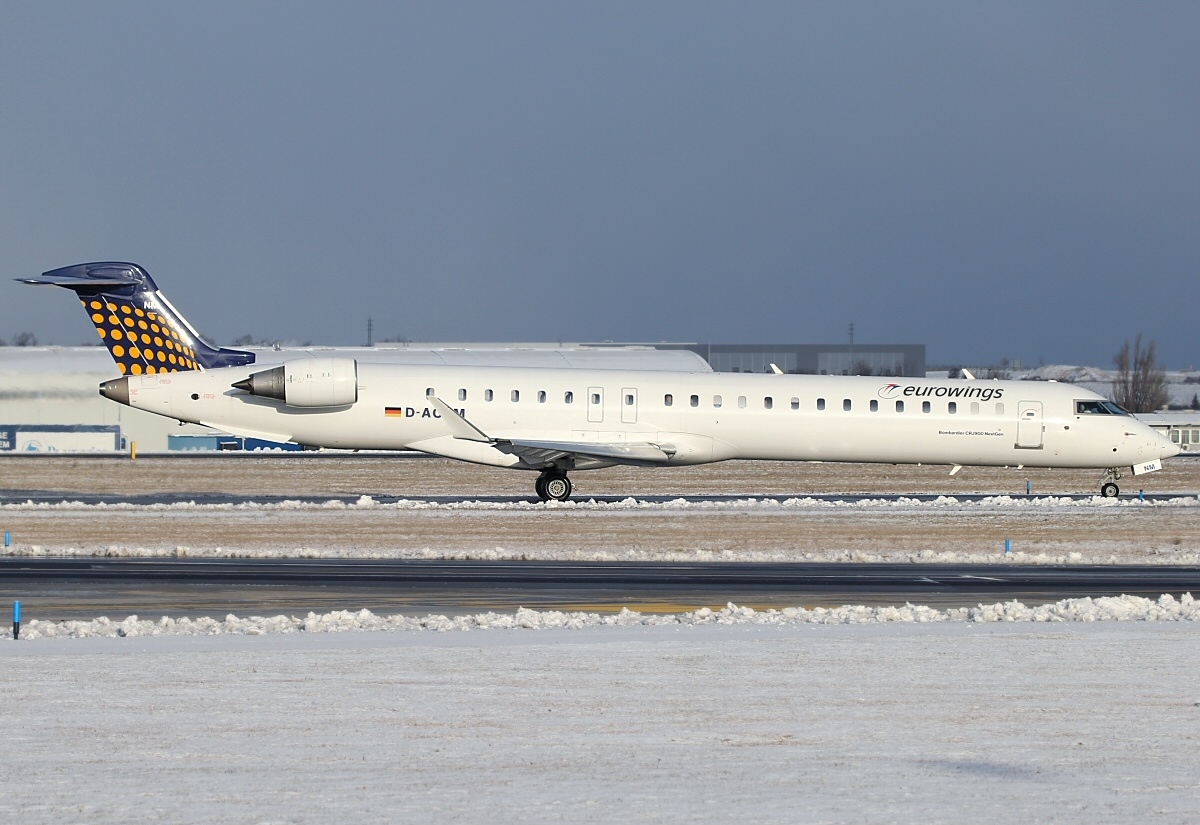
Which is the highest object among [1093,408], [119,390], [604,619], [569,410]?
[119,390]

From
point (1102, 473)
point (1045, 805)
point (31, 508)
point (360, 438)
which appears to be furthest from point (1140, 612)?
point (1102, 473)

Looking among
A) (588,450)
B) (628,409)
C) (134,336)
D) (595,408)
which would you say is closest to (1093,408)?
(628,409)

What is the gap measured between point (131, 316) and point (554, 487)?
11.2m

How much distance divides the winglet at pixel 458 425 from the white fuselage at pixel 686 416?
102mm

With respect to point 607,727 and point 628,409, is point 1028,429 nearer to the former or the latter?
point 628,409

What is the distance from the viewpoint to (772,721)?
9.81 meters

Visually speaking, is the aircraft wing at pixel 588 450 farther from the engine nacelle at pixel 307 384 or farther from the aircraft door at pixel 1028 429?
the aircraft door at pixel 1028 429

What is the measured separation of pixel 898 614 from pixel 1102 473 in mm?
35298

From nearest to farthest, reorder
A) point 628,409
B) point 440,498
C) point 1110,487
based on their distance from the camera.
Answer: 1. point 628,409
2. point 1110,487
3. point 440,498

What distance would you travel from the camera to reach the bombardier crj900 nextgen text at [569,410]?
32844mm

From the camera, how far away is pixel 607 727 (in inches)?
377

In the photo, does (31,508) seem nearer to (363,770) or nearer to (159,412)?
(159,412)

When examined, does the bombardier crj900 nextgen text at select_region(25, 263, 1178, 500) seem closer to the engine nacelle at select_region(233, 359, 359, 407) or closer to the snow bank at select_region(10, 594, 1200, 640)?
the engine nacelle at select_region(233, 359, 359, 407)

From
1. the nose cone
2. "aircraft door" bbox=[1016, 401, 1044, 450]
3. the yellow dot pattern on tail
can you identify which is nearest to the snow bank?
the nose cone
